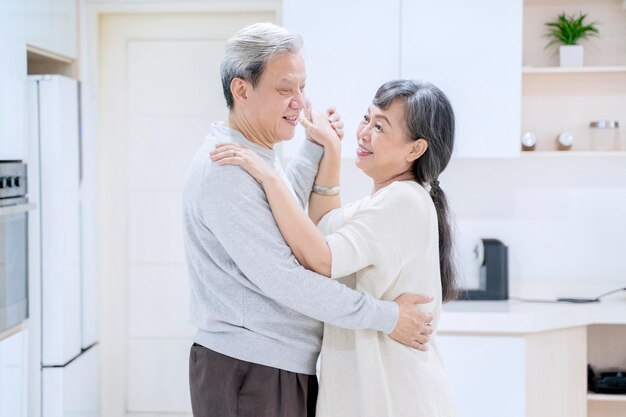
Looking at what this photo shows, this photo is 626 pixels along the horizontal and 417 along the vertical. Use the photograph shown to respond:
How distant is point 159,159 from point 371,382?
7.08 feet

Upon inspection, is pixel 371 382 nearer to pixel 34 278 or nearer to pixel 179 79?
pixel 34 278

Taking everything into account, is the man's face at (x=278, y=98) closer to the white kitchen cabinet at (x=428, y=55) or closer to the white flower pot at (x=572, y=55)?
the white kitchen cabinet at (x=428, y=55)

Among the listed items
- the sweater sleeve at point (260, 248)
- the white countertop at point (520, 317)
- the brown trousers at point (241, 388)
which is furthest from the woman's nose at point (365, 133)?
the white countertop at point (520, 317)

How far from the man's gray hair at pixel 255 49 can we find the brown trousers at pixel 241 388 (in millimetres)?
592

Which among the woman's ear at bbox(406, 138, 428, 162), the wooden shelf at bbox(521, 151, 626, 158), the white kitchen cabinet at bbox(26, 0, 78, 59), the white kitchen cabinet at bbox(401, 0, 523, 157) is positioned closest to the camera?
the woman's ear at bbox(406, 138, 428, 162)

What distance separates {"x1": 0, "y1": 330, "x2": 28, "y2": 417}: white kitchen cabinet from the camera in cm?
272

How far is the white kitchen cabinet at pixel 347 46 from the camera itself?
3.19m

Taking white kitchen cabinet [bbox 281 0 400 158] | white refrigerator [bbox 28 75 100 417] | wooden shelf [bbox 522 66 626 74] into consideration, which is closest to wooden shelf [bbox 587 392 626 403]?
wooden shelf [bbox 522 66 626 74]

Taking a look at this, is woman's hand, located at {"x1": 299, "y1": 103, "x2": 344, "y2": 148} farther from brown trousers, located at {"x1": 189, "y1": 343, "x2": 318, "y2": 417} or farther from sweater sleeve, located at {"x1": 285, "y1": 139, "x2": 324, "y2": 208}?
brown trousers, located at {"x1": 189, "y1": 343, "x2": 318, "y2": 417}

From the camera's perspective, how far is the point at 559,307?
3158 millimetres

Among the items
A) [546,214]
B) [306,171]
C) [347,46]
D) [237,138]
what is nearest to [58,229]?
[347,46]

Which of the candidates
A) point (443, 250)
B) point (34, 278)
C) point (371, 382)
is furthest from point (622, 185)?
point (34, 278)

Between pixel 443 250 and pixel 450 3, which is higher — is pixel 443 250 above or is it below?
below

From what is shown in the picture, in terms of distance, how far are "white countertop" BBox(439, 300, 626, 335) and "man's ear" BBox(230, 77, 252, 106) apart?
1577mm
